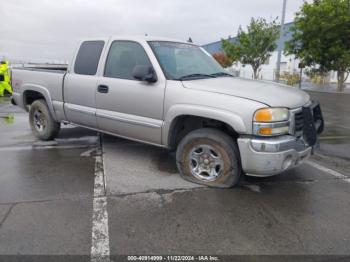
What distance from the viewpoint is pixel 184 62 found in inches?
183

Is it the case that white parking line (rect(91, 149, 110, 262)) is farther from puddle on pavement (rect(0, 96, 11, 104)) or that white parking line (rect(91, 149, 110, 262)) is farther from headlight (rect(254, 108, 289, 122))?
puddle on pavement (rect(0, 96, 11, 104))

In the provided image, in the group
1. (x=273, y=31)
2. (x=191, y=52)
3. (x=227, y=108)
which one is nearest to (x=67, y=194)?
(x=227, y=108)

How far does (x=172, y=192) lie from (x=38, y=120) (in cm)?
378

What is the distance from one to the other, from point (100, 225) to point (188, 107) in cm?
171

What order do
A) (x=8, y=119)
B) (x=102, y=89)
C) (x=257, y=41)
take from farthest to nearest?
(x=257, y=41), (x=8, y=119), (x=102, y=89)

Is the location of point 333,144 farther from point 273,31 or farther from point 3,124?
point 273,31

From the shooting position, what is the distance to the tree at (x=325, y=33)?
63.4ft

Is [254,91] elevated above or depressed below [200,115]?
above

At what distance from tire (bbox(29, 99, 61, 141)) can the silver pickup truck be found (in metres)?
0.43

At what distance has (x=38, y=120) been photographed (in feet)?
20.7

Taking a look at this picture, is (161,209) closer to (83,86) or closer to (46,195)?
(46,195)

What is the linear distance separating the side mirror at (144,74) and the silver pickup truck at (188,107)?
13 millimetres

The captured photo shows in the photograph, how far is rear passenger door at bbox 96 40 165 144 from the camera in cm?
425

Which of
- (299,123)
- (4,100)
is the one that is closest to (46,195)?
(299,123)
